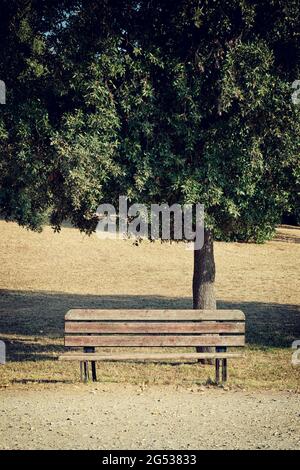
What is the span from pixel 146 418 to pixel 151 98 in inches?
216

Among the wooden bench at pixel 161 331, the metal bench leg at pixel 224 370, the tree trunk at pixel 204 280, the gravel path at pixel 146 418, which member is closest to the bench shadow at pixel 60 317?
the tree trunk at pixel 204 280

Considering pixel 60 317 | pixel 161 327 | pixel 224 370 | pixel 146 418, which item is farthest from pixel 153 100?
pixel 60 317

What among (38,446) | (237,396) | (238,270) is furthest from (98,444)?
(238,270)

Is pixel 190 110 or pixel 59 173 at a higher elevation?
pixel 190 110

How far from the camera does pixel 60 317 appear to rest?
1806 cm

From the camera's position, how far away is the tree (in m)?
10.1

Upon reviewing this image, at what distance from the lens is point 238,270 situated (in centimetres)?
3133

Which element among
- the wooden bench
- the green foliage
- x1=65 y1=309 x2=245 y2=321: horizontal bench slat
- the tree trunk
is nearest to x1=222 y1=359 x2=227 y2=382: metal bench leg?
the wooden bench

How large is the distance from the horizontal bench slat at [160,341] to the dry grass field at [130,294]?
0.71 meters

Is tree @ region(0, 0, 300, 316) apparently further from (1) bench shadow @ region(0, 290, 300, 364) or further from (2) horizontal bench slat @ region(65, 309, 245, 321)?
(1) bench shadow @ region(0, 290, 300, 364)

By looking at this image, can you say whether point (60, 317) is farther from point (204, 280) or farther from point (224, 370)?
point (224, 370)

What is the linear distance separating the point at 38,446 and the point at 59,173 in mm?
5461

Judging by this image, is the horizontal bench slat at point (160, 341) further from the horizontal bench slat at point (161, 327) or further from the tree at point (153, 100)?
the tree at point (153, 100)

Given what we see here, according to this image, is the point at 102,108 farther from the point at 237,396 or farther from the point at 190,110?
the point at 237,396
